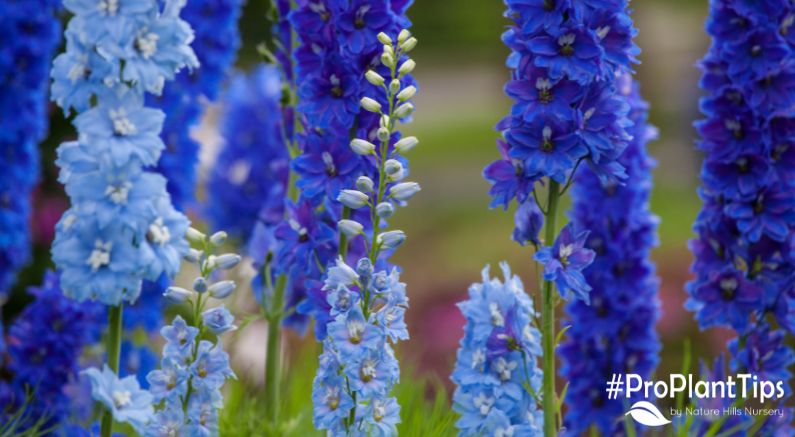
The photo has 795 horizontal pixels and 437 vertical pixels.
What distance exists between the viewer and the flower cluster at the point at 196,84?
14.5 ft

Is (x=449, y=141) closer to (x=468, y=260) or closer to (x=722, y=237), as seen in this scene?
(x=468, y=260)

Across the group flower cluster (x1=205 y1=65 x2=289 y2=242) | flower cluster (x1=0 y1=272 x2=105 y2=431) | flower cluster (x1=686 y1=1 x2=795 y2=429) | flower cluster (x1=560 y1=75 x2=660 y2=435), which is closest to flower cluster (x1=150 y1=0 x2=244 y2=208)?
flower cluster (x1=0 y1=272 x2=105 y2=431)

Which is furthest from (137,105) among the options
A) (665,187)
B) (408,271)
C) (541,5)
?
(665,187)

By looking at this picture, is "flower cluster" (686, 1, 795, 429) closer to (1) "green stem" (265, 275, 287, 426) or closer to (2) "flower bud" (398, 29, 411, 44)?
(2) "flower bud" (398, 29, 411, 44)

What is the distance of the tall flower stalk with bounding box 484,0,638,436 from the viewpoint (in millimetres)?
2895

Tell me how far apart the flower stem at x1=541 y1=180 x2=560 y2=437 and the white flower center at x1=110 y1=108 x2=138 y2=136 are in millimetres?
1113

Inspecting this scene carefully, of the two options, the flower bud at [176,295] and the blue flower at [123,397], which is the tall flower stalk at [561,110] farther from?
the blue flower at [123,397]

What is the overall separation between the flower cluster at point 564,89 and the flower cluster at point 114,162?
Answer: 91cm

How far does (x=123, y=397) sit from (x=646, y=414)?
63.9 inches

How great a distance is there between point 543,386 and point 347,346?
632mm

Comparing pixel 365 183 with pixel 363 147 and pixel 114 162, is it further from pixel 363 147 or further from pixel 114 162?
pixel 114 162

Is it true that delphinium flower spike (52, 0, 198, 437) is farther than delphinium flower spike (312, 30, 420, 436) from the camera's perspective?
No

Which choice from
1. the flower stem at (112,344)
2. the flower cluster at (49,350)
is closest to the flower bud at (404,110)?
the flower stem at (112,344)

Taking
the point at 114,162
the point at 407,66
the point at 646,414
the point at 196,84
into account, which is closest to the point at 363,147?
the point at 407,66
